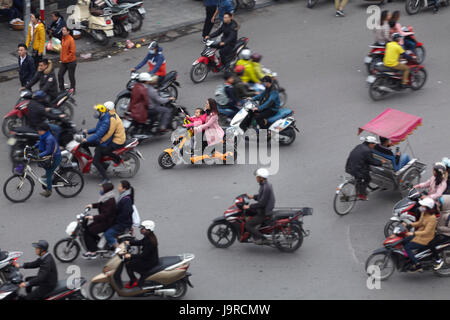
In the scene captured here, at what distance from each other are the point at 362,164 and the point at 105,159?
469 cm

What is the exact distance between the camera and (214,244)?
37.0ft

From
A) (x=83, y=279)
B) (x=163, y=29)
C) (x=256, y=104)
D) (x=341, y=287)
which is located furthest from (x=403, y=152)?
(x=163, y=29)

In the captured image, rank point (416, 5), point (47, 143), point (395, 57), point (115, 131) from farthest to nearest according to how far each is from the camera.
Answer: point (416, 5), point (395, 57), point (115, 131), point (47, 143)

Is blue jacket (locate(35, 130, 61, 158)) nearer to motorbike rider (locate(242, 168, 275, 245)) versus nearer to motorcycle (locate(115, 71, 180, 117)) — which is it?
motorcycle (locate(115, 71, 180, 117))

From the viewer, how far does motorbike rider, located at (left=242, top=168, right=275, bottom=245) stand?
A: 10891 millimetres

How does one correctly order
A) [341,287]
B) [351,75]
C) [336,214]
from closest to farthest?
[341,287]
[336,214]
[351,75]

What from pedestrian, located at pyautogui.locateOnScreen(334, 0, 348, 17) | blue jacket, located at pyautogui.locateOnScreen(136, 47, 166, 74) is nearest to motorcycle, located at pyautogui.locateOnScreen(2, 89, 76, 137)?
blue jacket, located at pyautogui.locateOnScreen(136, 47, 166, 74)

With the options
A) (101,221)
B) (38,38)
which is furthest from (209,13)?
(101,221)

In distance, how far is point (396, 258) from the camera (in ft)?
34.5

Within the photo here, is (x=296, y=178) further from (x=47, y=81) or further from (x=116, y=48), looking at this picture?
(x=116, y=48)

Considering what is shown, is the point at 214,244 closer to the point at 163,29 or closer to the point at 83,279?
the point at 83,279

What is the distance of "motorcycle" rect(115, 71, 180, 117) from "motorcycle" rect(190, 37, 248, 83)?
1070mm

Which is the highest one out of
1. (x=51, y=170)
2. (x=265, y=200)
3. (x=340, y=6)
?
(x=340, y=6)
